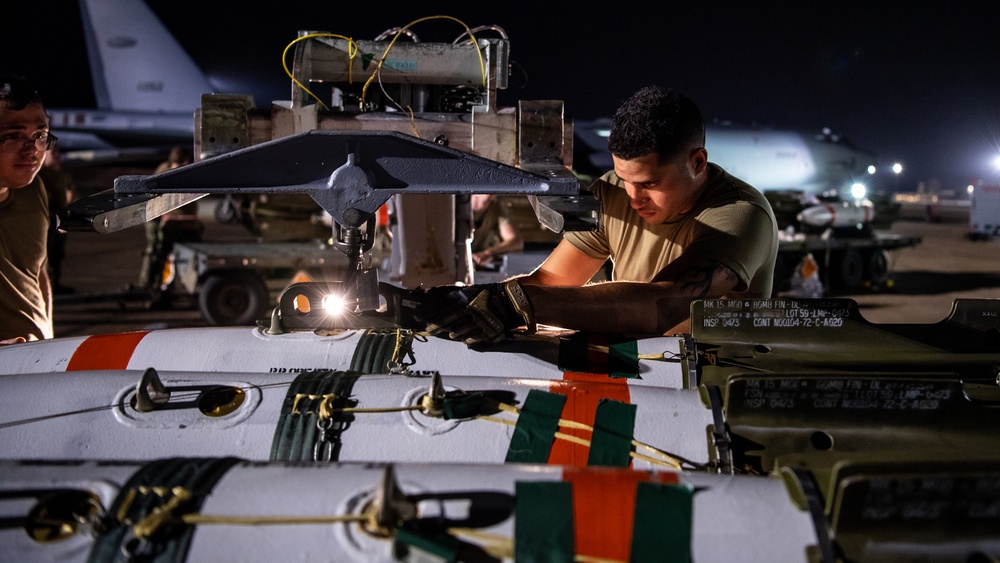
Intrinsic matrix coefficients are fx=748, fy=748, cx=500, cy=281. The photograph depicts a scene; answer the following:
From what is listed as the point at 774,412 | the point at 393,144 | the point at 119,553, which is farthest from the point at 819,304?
the point at 119,553

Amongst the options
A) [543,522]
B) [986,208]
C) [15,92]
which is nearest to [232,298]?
[15,92]

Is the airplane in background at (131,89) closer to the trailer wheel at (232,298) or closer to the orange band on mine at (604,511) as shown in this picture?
the trailer wheel at (232,298)

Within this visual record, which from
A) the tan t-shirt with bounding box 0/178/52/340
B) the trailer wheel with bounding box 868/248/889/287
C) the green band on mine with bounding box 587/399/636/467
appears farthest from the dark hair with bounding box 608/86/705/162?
the trailer wheel with bounding box 868/248/889/287

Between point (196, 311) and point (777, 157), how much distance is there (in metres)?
14.2

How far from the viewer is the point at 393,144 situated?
222 cm

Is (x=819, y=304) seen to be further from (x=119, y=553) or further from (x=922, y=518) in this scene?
(x=119, y=553)

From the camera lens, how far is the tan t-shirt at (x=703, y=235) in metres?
3.07

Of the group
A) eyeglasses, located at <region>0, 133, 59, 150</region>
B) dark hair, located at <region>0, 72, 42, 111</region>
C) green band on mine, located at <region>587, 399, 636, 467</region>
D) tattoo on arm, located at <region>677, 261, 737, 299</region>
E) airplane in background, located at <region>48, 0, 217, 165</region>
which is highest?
airplane in background, located at <region>48, 0, 217, 165</region>

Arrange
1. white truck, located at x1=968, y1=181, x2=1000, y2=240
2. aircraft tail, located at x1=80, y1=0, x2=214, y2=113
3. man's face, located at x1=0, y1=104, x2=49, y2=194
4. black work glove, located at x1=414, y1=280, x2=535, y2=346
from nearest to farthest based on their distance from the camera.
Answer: black work glove, located at x1=414, y1=280, x2=535, y2=346
man's face, located at x1=0, y1=104, x2=49, y2=194
white truck, located at x1=968, y1=181, x2=1000, y2=240
aircraft tail, located at x1=80, y1=0, x2=214, y2=113

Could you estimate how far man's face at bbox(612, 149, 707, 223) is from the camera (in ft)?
10.3

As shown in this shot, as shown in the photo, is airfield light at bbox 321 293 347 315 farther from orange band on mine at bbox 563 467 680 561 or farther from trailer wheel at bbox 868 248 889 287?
trailer wheel at bbox 868 248 889 287

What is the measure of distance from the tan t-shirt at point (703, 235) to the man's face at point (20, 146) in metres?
2.59

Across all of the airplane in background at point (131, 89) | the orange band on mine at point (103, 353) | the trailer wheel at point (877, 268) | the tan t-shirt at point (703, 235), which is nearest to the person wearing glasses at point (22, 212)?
the orange band on mine at point (103, 353)

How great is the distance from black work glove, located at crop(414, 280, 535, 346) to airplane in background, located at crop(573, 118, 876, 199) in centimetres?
1519
